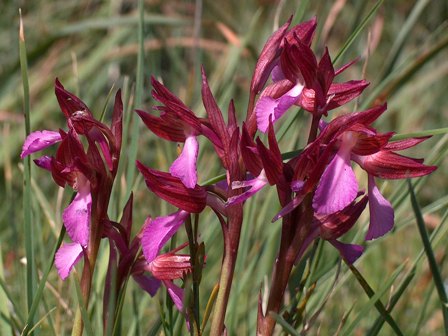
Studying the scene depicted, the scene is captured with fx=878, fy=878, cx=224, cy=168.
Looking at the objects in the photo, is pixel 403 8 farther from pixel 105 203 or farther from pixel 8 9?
pixel 105 203

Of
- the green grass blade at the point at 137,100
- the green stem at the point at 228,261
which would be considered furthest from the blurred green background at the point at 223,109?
the green stem at the point at 228,261

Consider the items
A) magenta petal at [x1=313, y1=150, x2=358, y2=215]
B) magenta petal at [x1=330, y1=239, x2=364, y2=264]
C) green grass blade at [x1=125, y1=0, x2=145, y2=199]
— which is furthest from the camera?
green grass blade at [x1=125, y1=0, x2=145, y2=199]

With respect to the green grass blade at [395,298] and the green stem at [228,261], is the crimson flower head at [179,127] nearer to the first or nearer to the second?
the green stem at [228,261]

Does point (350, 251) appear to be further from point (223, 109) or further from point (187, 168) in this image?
point (223, 109)

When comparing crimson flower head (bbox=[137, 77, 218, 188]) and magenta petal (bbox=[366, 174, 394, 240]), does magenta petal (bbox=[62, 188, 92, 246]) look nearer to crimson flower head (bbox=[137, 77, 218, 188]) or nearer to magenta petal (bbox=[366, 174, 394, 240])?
crimson flower head (bbox=[137, 77, 218, 188])

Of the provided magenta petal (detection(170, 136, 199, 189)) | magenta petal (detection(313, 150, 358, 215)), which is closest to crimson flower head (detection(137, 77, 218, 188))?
magenta petal (detection(170, 136, 199, 189))

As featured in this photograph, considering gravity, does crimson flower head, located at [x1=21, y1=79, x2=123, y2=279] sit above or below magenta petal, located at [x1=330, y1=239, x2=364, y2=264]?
above

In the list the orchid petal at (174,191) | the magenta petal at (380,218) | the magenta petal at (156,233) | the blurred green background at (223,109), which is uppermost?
the orchid petal at (174,191)
